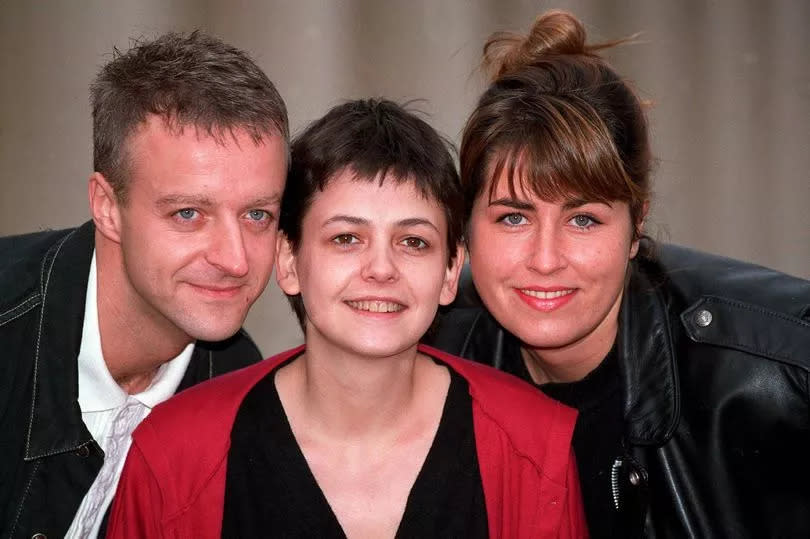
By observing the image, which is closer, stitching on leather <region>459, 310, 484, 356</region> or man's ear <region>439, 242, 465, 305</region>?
man's ear <region>439, 242, 465, 305</region>

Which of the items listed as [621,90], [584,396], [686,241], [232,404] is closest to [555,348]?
[584,396]

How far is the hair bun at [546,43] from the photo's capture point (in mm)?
2193

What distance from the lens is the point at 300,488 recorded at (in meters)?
1.84

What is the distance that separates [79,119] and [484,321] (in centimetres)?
239

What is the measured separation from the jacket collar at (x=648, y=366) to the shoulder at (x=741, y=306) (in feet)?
0.15

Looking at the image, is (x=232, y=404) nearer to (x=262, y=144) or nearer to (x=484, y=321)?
(x=262, y=144)

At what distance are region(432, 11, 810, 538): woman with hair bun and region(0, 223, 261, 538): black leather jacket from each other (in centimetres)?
88

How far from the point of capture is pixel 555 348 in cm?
217

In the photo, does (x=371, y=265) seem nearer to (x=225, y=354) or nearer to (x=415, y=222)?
(x=415, y=222)

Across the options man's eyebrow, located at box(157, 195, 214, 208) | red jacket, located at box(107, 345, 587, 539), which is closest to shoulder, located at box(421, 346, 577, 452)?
red jacket, located at box(107, 345, 587, 539)

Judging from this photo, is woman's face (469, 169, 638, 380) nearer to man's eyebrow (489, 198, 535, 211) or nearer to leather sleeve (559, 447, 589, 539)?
man's eyebrow (489, 198, 535, 211)

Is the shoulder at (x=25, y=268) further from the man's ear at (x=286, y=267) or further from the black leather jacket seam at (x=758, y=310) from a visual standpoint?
the black leather jacket seam at (x=758, y=310)

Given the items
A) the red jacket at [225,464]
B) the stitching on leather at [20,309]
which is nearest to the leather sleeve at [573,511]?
the red jacket at [225,464]

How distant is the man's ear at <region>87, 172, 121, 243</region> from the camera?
1967 mm
